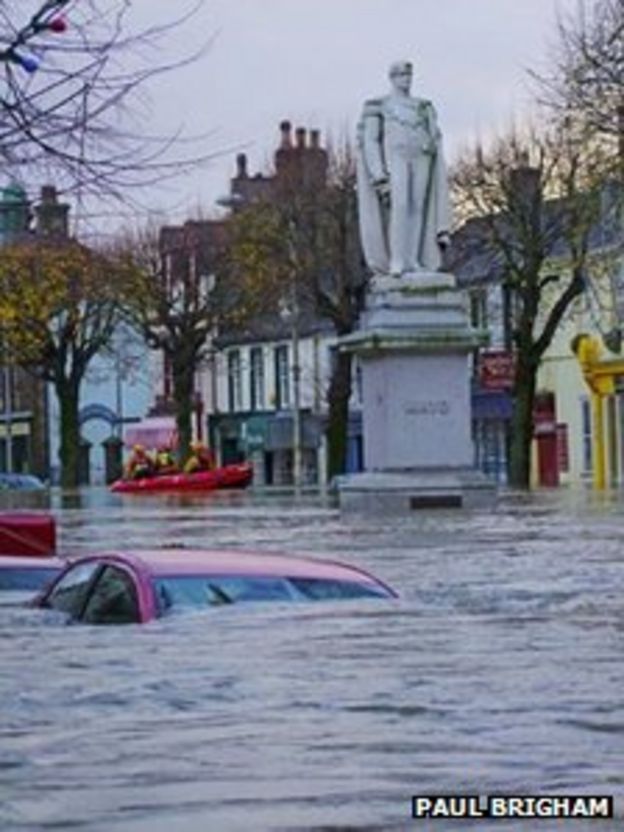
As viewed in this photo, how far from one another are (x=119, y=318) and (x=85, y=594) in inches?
2591

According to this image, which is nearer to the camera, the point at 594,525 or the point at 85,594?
the point at 85,594

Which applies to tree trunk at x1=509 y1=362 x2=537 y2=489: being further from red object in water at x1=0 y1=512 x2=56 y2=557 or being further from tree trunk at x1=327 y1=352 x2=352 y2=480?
red object in water at x1=0 y1=512 x2=56 y2=557

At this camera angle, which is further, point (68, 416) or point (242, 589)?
point (68, 416)

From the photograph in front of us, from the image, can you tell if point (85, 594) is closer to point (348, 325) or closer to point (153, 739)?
point (153, 739)

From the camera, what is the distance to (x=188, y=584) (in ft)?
53.0

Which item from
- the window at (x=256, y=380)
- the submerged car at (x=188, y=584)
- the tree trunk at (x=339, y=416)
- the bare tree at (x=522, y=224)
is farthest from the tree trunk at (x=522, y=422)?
the submerged car at (x=188, y=584)

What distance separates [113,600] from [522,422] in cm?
5055

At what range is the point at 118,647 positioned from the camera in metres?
14.4

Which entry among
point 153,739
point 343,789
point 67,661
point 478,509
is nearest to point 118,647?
point 67,661

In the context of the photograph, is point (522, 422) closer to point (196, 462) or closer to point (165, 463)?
point (196, 462)

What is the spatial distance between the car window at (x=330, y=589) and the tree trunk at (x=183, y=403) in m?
63.0

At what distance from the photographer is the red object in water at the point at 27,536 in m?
24.6

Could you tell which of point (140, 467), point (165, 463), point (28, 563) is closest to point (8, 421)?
point (165, 463)

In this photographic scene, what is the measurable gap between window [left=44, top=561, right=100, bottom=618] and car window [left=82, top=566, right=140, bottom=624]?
0.11 meters
